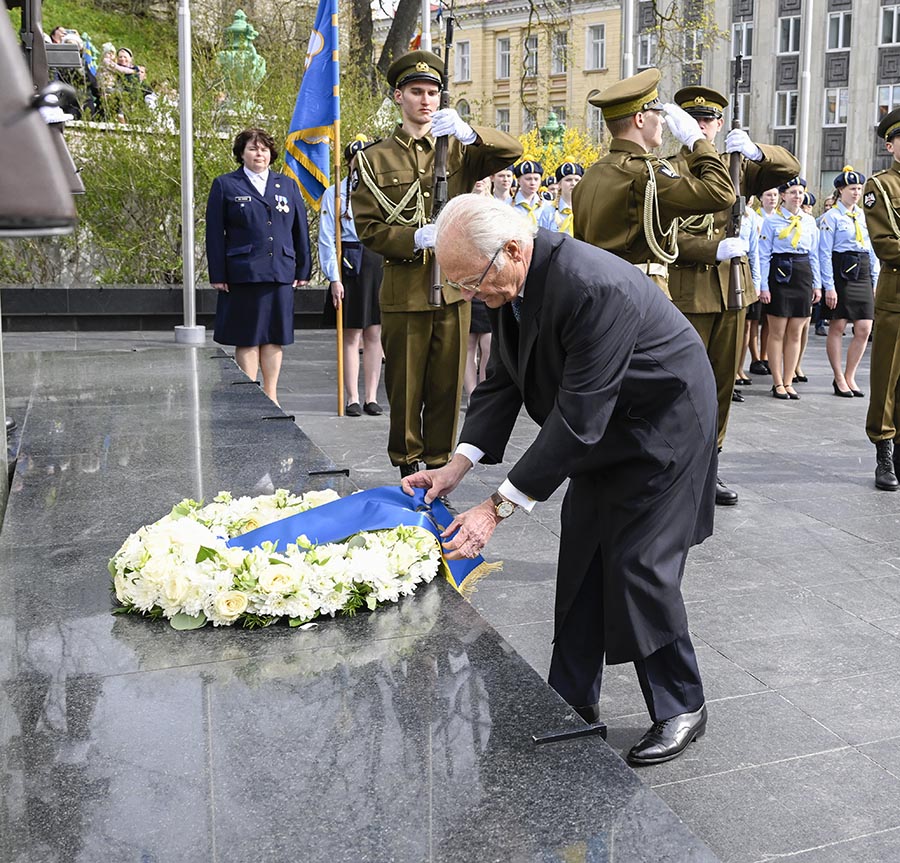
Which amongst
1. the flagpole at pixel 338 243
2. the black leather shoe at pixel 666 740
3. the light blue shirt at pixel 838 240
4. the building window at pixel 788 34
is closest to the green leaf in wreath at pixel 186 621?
the black leather shoe at pixel 666 740

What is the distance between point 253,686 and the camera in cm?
286

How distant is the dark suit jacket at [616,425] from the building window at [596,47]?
55074 millimetres

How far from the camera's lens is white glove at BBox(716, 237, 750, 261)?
6.88 meters

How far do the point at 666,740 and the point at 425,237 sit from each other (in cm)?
354

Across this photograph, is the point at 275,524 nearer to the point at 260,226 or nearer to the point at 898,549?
the point at 898,549

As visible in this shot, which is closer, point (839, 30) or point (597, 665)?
point (597, 665)

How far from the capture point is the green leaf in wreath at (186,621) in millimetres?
3250

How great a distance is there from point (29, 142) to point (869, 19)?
5176 cm

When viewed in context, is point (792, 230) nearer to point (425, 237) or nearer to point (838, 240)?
point (838, 240)

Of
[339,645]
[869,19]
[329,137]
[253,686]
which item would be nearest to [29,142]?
[253,686]

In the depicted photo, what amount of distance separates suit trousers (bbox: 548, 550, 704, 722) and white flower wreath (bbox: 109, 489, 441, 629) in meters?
0.46

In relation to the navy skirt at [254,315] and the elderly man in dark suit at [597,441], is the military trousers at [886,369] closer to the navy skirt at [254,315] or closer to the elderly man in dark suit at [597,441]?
the navy skirt at [254,315]

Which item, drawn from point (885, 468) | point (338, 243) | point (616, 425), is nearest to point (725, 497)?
point (885, 468)

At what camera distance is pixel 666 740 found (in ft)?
11.2
